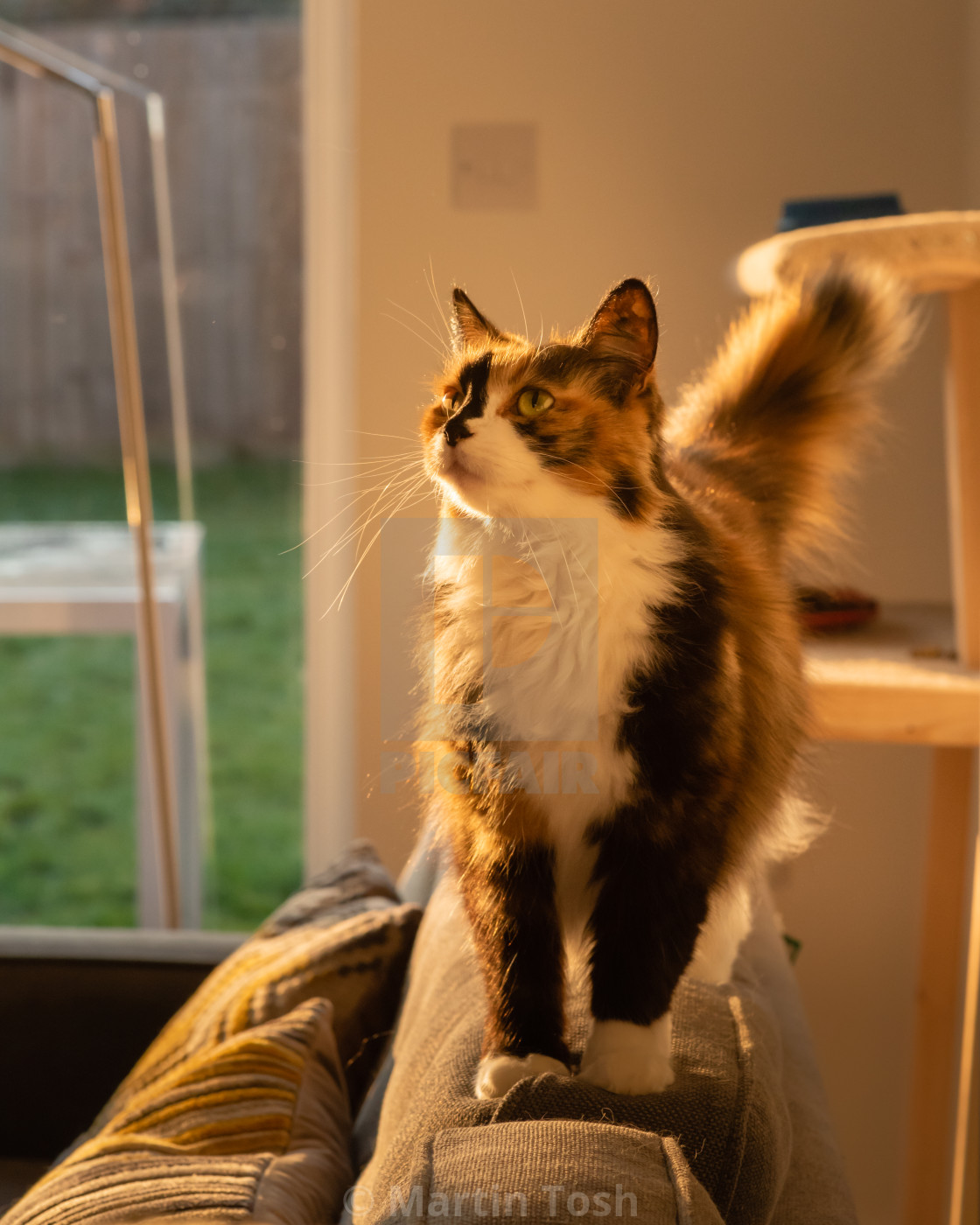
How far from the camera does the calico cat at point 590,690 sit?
21.6 inches

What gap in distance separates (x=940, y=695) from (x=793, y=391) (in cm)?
37

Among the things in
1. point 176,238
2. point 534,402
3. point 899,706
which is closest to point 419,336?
point 534,402

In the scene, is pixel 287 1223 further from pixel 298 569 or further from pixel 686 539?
pixel 298 569

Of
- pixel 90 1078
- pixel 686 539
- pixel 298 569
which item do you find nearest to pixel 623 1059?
pixel 686 539

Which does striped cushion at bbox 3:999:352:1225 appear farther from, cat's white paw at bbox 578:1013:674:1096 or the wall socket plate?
the wall socket plate

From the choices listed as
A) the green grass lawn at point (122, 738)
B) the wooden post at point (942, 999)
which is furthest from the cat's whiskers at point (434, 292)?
the green grass lawn at point (122, 738)

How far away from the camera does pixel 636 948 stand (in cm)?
60

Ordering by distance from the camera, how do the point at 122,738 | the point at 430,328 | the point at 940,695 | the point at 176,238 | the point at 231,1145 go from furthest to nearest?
1. the point at 122,738
2. the point at 176,238
3. the point at 940,695
4. the point at 231,1145
5. the point at 430,328

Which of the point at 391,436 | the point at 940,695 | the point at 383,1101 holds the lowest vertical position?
the point at 383,1101

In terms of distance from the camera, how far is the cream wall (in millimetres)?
755

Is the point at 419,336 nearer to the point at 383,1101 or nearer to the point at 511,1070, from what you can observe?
the point at 511,1070

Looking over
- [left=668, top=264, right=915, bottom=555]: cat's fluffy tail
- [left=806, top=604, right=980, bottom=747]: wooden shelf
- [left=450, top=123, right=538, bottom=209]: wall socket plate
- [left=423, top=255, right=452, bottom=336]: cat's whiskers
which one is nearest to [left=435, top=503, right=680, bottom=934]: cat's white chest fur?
[left=423, top=255, right=452, bottom=336]: cat's whiskers

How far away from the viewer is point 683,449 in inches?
31.6

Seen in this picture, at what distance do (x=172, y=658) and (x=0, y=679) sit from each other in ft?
1.75
